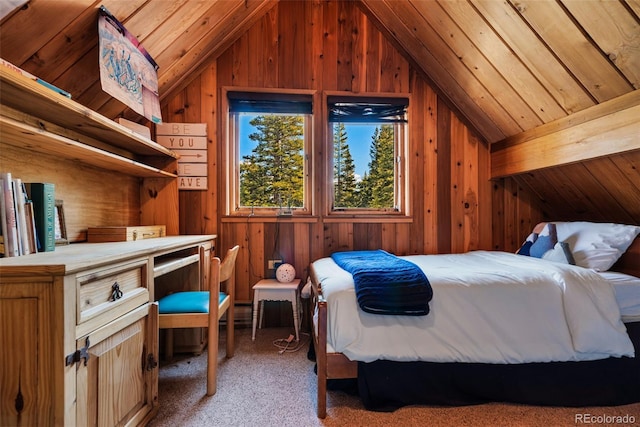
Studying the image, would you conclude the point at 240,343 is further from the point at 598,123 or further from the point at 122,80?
the point at 598,123

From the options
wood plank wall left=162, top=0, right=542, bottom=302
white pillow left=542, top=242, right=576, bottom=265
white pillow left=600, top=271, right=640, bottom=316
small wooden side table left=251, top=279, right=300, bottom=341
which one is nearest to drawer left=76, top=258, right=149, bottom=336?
small wooden side table left=251, top=279, right=300, bottom=341

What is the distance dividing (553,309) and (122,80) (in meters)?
2.67

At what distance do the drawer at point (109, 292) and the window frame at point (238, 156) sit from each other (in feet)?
4.23

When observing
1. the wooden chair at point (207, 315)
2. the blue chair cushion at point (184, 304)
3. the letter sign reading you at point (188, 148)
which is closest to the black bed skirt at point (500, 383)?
the wooden chair at point (207, 315)

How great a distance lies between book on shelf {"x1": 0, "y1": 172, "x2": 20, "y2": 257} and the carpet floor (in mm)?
984

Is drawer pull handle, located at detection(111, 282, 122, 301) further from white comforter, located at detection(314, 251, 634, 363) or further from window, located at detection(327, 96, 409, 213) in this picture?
window, located at detection(327, 96, 409, 213)

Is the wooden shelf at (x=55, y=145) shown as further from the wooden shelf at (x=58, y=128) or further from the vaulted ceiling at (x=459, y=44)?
the vaulted ceiling at (x=459, y=44)

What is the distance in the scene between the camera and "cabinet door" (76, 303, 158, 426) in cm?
88

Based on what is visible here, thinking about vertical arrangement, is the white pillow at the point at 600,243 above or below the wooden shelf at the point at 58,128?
below

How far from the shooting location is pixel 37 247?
110 cm

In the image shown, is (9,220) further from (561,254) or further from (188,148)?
(561,254)

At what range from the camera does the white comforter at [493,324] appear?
1295 mm

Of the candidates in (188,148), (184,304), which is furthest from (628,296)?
(188,148)

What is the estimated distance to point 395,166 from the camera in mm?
2666
